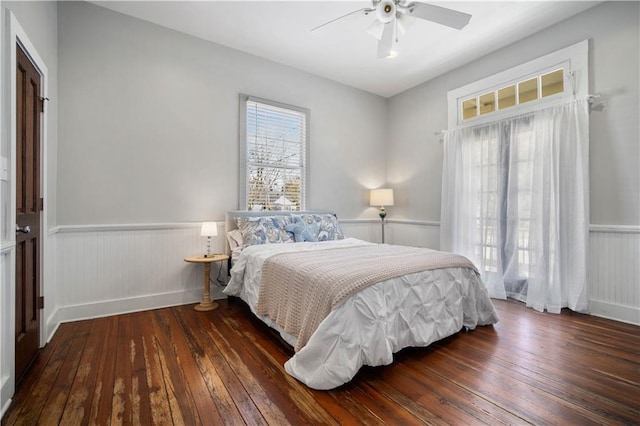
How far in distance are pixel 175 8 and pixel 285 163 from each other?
6.50ft

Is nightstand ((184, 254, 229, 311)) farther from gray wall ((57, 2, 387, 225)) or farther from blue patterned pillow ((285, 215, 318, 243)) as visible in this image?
blue patterned pillow ((285, 215, 318, 243))

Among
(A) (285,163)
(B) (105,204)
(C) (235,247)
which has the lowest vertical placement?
(C) (235,247)

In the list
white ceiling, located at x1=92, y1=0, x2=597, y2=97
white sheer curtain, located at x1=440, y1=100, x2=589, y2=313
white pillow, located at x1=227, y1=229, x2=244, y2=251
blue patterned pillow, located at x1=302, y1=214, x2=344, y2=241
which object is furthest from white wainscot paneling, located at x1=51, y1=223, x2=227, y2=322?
white sheer curtain, located at x1=440, y1=100, x2=589, y2=313

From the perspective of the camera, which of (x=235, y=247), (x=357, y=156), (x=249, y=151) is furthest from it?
(x=357, y=156)

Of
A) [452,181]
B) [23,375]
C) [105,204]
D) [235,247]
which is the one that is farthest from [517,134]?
Result: [23,375]

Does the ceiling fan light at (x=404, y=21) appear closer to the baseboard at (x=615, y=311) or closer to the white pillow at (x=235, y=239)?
the white pillow at (x=235, y=239)

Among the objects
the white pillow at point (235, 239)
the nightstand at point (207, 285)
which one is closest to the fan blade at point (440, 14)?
the white pillow at point (235, 239)

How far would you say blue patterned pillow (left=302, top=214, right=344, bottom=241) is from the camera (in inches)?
141

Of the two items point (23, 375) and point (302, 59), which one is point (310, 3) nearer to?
point (302, 59)

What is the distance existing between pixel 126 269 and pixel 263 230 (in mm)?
1429

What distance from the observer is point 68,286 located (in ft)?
8.96

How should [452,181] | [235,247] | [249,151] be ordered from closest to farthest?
[235,247] → [249,151] → [452,181]

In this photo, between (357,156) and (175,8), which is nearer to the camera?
(175,8)

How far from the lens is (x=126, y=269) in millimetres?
2994
